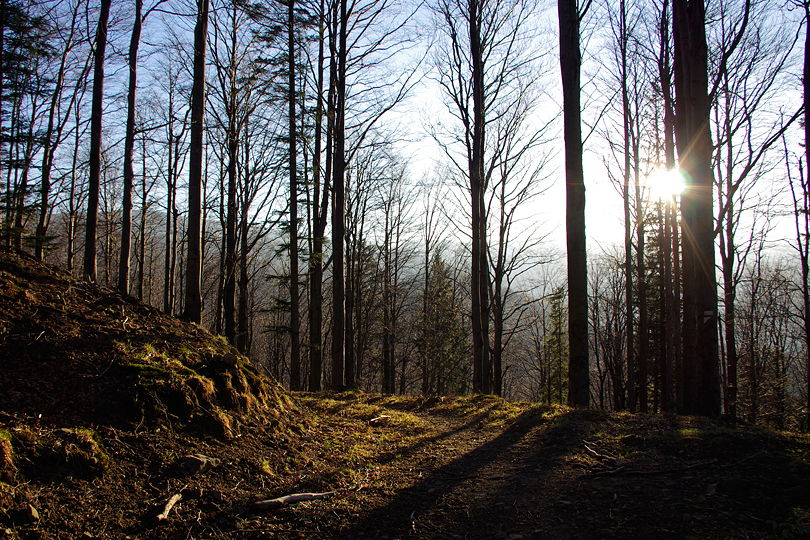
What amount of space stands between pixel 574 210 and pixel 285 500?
560cm

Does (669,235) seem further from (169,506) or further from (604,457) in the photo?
(169,506)

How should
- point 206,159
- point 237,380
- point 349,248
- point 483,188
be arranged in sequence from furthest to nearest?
point 349,248 → point 206,159 → point 483,188 → point 237,380

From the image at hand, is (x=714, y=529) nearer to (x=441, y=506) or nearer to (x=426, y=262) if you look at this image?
(x=441, y=506)

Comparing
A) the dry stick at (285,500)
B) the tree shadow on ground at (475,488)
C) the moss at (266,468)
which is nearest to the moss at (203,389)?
the moss at (266,468)

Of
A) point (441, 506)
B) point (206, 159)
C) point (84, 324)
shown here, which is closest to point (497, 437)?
point (441, 506)

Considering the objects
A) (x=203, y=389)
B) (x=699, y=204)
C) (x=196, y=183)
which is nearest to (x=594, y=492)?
(x=203, y=389)

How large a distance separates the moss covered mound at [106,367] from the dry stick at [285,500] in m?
1.07

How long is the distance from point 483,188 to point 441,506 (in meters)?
10.5

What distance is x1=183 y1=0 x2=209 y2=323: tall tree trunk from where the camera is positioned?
651cm

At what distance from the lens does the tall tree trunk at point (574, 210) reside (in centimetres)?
628

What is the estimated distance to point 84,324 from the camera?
3977 mm

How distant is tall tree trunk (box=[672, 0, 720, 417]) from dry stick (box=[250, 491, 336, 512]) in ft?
18.0

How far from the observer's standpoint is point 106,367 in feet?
11.3

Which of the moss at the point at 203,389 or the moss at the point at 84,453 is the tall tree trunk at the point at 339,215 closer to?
the moss at the point at 203,389
